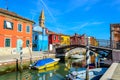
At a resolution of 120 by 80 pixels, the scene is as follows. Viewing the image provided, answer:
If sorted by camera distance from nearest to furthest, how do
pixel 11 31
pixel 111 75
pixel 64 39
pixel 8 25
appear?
pixel 111 75, pixel 8 25, pixel 11 31, pixel 64 39

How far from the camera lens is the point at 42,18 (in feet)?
263

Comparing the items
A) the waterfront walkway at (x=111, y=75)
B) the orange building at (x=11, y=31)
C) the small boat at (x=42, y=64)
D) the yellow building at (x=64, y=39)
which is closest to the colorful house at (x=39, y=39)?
the orange building at (x=11, y=31)

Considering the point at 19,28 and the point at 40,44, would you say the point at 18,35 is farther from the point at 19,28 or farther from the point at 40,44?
the point at 40,44

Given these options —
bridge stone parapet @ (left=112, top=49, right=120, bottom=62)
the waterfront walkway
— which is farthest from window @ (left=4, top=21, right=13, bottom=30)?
the waterfront walkway

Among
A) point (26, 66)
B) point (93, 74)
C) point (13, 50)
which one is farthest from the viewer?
point (13, 50)

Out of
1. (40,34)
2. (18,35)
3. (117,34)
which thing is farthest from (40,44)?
(117,34)

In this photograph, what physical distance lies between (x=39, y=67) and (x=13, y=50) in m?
8.78

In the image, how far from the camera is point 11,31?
103 ft

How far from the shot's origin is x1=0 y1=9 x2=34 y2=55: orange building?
2911 cm

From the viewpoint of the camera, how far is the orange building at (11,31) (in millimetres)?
29109

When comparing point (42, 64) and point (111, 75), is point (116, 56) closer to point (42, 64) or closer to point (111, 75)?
point (42, 64)

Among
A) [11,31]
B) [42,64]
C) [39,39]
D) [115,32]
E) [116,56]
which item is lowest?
[42,64]

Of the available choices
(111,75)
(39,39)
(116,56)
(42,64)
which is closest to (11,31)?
(42,64)

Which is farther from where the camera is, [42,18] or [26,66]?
[42,18]
